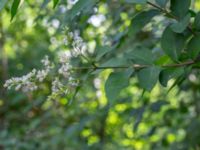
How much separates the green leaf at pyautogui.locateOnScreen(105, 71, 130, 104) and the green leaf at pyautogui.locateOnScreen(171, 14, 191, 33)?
0.45 ft

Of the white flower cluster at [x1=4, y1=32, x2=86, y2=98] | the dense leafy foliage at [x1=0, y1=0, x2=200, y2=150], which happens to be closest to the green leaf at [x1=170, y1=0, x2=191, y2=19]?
the dense leafy foliage at [x1=0, y1=0, x2=200, y2=150]

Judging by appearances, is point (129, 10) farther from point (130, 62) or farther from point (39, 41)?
point (39, 41)

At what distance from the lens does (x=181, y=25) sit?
0.99m

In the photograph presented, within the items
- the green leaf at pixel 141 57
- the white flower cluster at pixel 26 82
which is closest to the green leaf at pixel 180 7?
the green leaf at pixel 141 57

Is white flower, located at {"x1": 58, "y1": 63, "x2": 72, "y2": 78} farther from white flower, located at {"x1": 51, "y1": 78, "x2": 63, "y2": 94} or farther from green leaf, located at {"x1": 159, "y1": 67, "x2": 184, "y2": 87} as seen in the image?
green leaf, located at {"x1": 159, "y1": 67, "x2": 184, "y2": 87}

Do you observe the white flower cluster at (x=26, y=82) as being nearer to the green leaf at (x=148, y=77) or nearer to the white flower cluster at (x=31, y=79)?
A: the white flower cluster at (x=31, y=79)

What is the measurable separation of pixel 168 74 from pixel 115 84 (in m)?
0.12

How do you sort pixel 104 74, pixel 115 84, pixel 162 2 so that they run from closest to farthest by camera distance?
pixel 115 84
pixel 162 2
pixel 104 74

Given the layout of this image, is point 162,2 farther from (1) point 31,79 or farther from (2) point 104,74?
(2) point 104,74

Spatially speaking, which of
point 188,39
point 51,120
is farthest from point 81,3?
point 51,120

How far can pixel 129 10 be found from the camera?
203cm

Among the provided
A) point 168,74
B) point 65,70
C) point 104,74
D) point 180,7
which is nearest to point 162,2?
point 180,7

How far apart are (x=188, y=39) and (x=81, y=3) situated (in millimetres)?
267

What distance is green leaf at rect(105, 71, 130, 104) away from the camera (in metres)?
0.95
